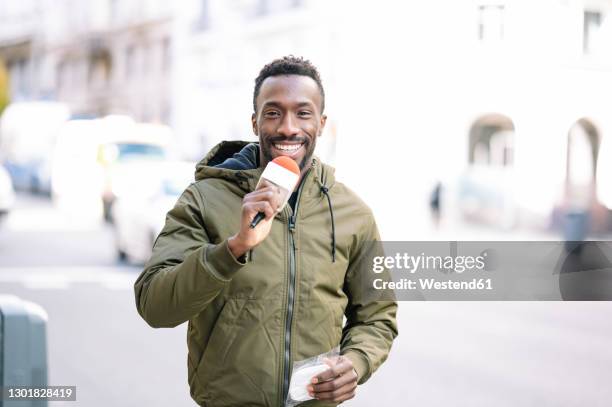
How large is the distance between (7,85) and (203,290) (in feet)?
91.3

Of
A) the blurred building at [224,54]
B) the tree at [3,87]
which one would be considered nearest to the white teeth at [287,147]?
the blurred building at [224,54]

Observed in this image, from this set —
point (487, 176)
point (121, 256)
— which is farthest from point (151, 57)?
point (121, 256)

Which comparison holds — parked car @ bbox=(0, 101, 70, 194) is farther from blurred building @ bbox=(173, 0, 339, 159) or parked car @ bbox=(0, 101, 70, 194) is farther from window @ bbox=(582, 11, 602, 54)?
window @ bbox=(582, 11, 602, 54)

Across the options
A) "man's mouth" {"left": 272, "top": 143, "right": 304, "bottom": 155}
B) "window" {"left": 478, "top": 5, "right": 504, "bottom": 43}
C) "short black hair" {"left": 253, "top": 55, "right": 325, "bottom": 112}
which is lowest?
"man's mouth" {"left": 272, "top": 143, "right": 304, "bottom": 155}

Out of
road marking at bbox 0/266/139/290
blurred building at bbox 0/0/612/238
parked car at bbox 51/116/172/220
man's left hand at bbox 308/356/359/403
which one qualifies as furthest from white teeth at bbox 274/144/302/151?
parked car at bbox 51/116/172/220

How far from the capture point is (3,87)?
27.2m

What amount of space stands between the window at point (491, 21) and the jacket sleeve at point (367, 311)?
3.21 m

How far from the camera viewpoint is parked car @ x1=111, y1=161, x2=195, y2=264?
12320 millimetres

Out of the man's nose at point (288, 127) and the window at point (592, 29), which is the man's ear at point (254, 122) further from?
the window at point (592, 29)

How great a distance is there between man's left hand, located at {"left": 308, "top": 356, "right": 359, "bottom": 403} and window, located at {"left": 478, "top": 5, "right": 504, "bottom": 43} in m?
3.47

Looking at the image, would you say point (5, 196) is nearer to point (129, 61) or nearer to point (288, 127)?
point (288, 127)

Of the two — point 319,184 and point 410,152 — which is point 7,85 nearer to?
point 410,152

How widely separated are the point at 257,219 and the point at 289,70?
44 cm

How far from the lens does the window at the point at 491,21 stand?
5.34 meters
